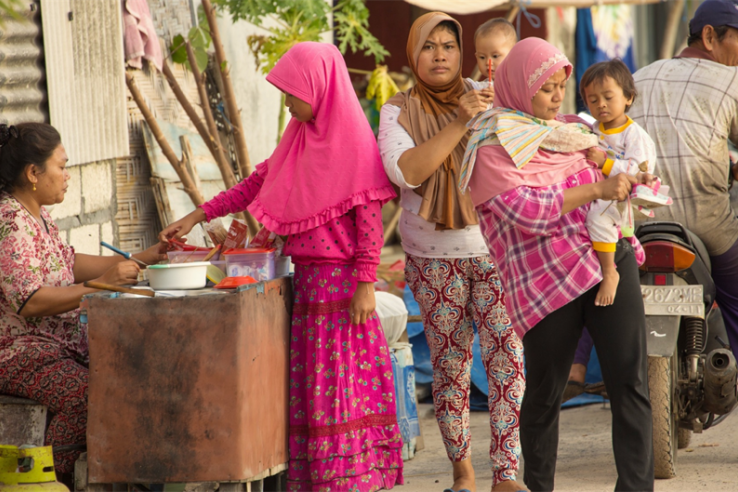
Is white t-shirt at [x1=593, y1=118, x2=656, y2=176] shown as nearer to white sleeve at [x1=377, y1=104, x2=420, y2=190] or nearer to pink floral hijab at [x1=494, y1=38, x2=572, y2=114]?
pink floral hijab at [x1=494, y1=38, x2=572, y2=114]

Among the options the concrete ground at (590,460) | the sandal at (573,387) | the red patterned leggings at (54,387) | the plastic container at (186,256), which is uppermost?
the plastic container at (186,256)

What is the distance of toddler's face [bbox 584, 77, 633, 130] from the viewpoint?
288 cm

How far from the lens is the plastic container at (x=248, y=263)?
3104 mm

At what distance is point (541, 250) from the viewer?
2.78 meters

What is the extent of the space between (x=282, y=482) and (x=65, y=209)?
6.15ft

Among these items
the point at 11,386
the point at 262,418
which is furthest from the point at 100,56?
the point at 262,418

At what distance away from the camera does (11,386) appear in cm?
306

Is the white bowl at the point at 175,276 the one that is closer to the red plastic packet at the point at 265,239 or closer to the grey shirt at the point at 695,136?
the red plastic packet at the point at 265,239

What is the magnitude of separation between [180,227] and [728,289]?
2.48 meters

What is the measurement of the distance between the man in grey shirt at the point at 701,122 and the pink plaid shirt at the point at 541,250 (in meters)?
1.02

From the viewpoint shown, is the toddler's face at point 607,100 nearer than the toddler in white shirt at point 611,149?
No

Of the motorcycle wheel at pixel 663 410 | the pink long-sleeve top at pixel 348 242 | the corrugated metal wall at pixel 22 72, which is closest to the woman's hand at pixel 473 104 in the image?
the pink long-sleeve top at pixel 348 242

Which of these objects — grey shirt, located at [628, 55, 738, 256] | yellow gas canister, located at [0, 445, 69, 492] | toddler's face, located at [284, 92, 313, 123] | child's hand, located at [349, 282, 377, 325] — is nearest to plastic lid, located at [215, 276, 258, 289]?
child's hand, located at [349, 282, 377, 325]

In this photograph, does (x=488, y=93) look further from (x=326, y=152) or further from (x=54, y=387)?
(x=54, y=387)
